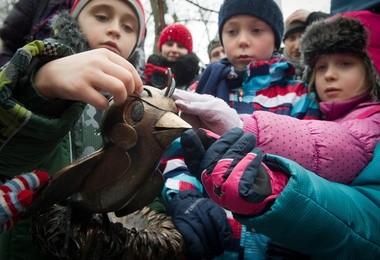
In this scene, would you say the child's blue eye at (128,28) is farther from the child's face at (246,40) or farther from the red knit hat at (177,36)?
the red knit hat at (177,36)

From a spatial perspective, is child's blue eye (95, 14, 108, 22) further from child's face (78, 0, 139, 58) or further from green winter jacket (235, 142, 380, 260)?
green winter jacket (235, 142, 380, 260)

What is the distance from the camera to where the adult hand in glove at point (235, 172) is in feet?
2.03

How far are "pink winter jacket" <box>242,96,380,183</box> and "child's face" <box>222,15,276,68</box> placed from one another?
0.50 m

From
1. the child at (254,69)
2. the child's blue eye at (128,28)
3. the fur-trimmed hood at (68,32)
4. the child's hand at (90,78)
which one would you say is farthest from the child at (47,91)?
the child at (254,69)

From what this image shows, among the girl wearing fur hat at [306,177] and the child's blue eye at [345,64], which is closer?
the girl wearing fur hat at [306,177]

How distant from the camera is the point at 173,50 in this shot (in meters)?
2.73

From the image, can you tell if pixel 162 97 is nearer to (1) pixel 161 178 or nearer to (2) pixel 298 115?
(1) pixel 161 178

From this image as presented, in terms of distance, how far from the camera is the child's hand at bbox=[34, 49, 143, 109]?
20.8 inches

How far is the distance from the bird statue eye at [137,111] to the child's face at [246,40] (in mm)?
796

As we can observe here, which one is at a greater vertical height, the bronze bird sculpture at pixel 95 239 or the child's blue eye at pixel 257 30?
the child's blue eye at pixel 257 30

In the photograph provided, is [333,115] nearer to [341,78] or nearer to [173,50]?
[341,78]

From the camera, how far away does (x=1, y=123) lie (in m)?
0.55

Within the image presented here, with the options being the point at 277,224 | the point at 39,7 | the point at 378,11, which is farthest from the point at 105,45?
the point at 378,11

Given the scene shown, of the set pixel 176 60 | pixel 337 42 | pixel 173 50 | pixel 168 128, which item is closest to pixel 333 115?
pixel 337 42
